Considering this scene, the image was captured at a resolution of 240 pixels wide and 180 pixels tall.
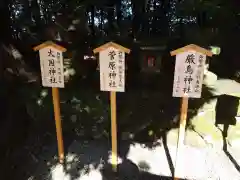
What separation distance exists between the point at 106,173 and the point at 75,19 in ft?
9.80

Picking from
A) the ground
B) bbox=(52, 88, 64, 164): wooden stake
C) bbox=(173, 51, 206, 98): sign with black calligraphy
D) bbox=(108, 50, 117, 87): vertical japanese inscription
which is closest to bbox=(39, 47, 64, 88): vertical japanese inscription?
bbox=(52, 88, 64, 164): wooden stake

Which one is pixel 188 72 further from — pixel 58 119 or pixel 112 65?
pixel 58 119

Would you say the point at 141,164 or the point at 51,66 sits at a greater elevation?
the point at 51,66

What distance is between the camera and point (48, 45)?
346 centimetres

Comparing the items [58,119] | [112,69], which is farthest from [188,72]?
[58,119]

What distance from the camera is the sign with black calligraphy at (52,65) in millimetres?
3510

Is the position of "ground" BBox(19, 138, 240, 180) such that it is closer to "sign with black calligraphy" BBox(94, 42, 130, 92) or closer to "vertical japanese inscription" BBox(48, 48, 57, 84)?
"sign with black calligraphy" BBox(94, 42, 130, 92)

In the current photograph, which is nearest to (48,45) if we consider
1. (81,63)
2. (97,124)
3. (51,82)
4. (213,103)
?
(51,82)

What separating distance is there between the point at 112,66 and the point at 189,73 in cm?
101

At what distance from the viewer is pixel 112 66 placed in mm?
3441

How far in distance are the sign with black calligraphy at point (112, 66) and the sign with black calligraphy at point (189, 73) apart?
70cm

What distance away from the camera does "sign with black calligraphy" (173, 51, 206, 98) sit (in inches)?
125

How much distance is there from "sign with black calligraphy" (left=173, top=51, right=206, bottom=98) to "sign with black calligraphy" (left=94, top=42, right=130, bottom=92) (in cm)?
70

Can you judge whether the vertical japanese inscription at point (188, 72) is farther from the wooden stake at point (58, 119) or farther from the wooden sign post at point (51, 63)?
the wooden stake at point (58, 119)
